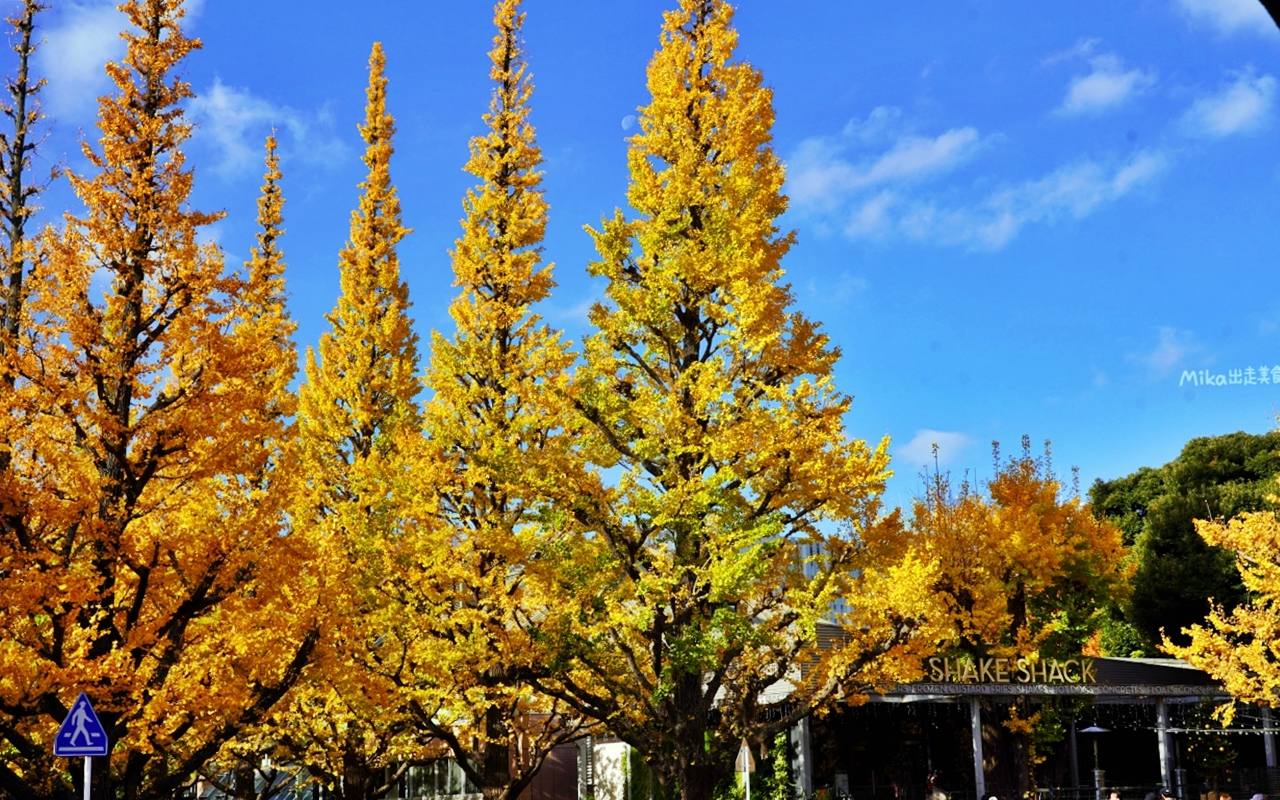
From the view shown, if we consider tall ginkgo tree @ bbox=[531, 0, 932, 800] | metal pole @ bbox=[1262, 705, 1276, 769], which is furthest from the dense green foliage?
tall ginkgo tree @ bbox=[531, 0, 932, 800]

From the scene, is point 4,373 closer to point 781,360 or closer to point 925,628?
point 781,360

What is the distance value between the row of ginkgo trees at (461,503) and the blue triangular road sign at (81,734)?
1.68 meters

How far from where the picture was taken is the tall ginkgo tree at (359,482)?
16.8 metres

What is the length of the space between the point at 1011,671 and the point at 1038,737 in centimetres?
322

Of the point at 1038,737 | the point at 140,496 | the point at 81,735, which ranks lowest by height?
the point at 1038,737

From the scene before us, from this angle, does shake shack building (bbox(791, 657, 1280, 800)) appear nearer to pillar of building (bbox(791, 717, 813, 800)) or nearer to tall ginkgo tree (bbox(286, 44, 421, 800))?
pillar of building (bbox(791, 717, 813, 800))

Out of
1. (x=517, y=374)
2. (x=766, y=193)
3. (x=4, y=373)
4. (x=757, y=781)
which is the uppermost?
(x=766, y=193)

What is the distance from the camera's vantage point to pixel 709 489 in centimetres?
1540

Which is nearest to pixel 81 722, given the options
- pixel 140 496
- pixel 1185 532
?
pixel 140 496

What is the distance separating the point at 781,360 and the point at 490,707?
8.38 meters

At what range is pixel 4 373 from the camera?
41.2 feet

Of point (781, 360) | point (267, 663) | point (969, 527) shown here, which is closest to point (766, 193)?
point (781, 360)

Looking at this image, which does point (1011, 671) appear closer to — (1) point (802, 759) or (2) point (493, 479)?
(1) point (802, 759)

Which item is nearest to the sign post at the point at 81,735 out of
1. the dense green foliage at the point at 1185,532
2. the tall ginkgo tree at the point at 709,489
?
the tall ginkgo tree at the point at 709,489
